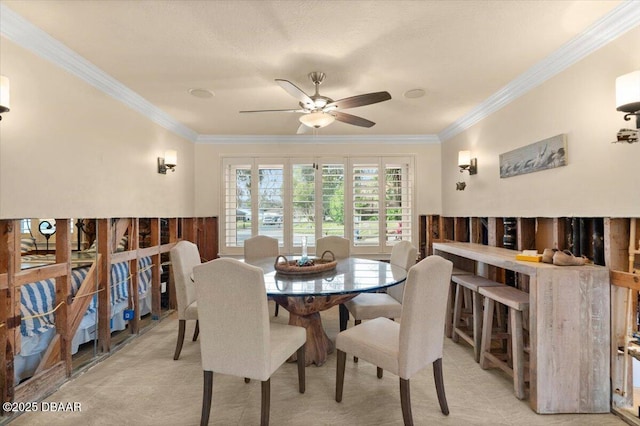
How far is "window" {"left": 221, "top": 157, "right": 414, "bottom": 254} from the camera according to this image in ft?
15.3

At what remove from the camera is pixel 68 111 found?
7.66ft

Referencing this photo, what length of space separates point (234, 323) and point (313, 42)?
1851 millimetres

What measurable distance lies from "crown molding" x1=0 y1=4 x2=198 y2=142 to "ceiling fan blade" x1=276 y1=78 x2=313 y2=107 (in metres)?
1.51

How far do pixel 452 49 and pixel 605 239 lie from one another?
5.27ft

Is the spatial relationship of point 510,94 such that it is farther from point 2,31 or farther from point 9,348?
point 9,348

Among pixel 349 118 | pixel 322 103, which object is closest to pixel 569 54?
pixel 349 118

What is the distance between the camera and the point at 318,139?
15.2 ft

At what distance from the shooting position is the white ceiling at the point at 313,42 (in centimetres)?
183

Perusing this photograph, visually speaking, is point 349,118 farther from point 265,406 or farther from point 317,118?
point 265,406

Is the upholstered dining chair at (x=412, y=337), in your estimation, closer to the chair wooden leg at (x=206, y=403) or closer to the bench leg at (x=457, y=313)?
the chair wooden leg at (x=206, y=403)

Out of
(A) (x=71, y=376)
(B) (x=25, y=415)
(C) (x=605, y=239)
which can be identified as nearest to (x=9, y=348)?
(B) (x=25, y=415)

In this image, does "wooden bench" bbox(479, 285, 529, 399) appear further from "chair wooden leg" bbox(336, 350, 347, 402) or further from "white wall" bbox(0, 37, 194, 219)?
"white wall" bbox(0, 37, 194, 219)

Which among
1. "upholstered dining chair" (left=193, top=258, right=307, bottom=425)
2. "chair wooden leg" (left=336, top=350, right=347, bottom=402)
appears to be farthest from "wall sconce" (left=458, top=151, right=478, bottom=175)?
"upholstered dining chair" (left=193, top=258, right=307, bottom=425)

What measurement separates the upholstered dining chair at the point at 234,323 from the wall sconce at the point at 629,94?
2.13 metres
